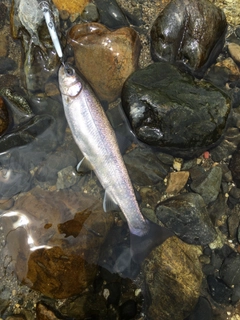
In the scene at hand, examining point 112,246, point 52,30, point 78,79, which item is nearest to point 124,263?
point 112,246

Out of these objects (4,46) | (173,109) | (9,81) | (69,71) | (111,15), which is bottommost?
(173,109)

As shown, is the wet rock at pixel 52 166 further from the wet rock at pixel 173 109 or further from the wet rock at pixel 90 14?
the wet rock at pixel 90 14

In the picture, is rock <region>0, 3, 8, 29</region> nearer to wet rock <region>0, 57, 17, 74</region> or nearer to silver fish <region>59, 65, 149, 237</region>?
wet rock <region>0, 57, 17, 74</region>

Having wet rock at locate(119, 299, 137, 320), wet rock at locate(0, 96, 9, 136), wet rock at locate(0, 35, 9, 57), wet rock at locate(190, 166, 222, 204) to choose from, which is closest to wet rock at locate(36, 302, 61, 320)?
wet rock at locate(119, 299, 137, 320)

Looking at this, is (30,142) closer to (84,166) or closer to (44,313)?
(84,166)

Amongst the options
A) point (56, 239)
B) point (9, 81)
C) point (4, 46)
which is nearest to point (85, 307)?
point (56, 239)

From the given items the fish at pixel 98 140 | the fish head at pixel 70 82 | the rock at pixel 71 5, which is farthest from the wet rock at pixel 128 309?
the rock at pixel 71 5

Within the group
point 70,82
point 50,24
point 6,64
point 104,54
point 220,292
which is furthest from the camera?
point 6,64

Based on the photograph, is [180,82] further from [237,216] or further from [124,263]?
[124,263]
